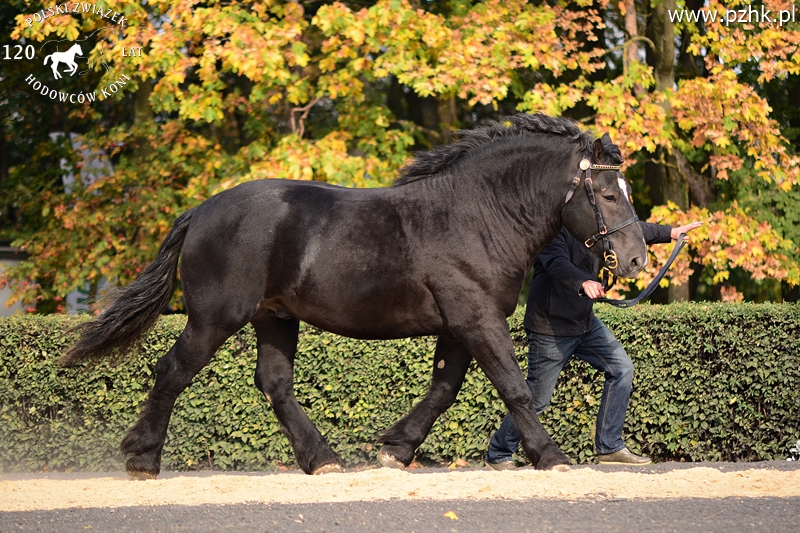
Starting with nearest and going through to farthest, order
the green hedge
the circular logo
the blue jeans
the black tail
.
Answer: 1. the blue jeans
2. the black tail
3. the green hedge
4. the circular logo

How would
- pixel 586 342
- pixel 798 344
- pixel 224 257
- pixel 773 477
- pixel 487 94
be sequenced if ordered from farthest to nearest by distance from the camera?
1. pixel 487 94
2. pixel 798 344
3. pixel 586 342
4. pixel 224 257
5. pixel 773 477

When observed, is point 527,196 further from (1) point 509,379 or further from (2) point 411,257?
(1) point 509,379

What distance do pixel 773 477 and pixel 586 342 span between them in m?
1.40

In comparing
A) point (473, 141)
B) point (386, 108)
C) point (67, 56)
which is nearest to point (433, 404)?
point (473, 141)

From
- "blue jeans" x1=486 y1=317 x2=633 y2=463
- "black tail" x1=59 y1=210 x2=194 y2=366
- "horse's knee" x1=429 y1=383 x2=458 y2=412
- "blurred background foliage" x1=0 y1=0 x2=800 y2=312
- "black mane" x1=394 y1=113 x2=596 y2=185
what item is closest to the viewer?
"black mane" x1=394 y1=113 x2=596 y2=185

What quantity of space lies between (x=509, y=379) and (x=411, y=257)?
895 mm

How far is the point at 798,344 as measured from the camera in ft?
24.3

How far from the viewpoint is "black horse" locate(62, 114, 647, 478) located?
5.21 meters

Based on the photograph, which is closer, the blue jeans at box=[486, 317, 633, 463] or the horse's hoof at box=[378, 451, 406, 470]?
the horse's hoof at box=[378, 451, 406, 470]

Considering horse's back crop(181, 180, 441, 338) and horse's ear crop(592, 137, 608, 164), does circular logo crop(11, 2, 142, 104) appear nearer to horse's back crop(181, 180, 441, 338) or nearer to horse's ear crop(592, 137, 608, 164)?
horse's back crop(181, 180, 441, 338)

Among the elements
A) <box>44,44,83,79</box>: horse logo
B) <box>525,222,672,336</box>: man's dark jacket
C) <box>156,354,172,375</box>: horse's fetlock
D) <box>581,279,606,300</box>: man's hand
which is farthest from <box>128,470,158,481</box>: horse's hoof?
<box>44,44,83,79</box>: horse logo

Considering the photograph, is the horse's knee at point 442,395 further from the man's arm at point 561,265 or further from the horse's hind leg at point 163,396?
the horse's hind leg at point 163,396

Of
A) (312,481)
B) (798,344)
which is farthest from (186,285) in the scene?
(798,344)

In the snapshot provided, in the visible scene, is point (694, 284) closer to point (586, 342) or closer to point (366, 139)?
point (366, 139)
